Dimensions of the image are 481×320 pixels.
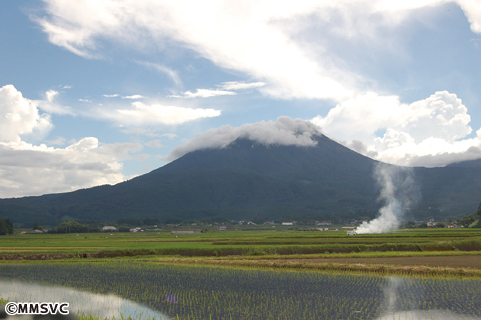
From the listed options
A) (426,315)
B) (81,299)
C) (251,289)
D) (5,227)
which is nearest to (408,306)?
(426,315)

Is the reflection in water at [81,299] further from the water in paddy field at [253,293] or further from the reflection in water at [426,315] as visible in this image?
the reflection in water at [426,315]

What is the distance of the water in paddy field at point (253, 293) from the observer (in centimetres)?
1486

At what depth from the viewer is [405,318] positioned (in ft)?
45.8

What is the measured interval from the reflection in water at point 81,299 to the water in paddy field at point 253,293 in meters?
0.05

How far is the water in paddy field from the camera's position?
48.8 ft

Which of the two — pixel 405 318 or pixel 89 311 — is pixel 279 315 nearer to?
pixel 405 318

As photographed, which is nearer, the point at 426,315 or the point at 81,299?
the point at 426,315

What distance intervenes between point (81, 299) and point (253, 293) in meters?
8.75

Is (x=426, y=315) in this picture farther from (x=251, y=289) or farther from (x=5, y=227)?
(x=5, y=227)

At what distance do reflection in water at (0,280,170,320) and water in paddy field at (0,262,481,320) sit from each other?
1.9 inches


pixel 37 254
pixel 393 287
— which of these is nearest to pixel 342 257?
pixel 393 287

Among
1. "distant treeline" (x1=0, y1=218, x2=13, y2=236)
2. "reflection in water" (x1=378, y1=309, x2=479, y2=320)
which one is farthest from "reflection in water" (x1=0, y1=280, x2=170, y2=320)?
"distant treeline" (x1=0, y1=218, x2=13, y2=236)

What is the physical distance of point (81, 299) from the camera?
17.6 meters

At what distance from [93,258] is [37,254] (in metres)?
6.02
